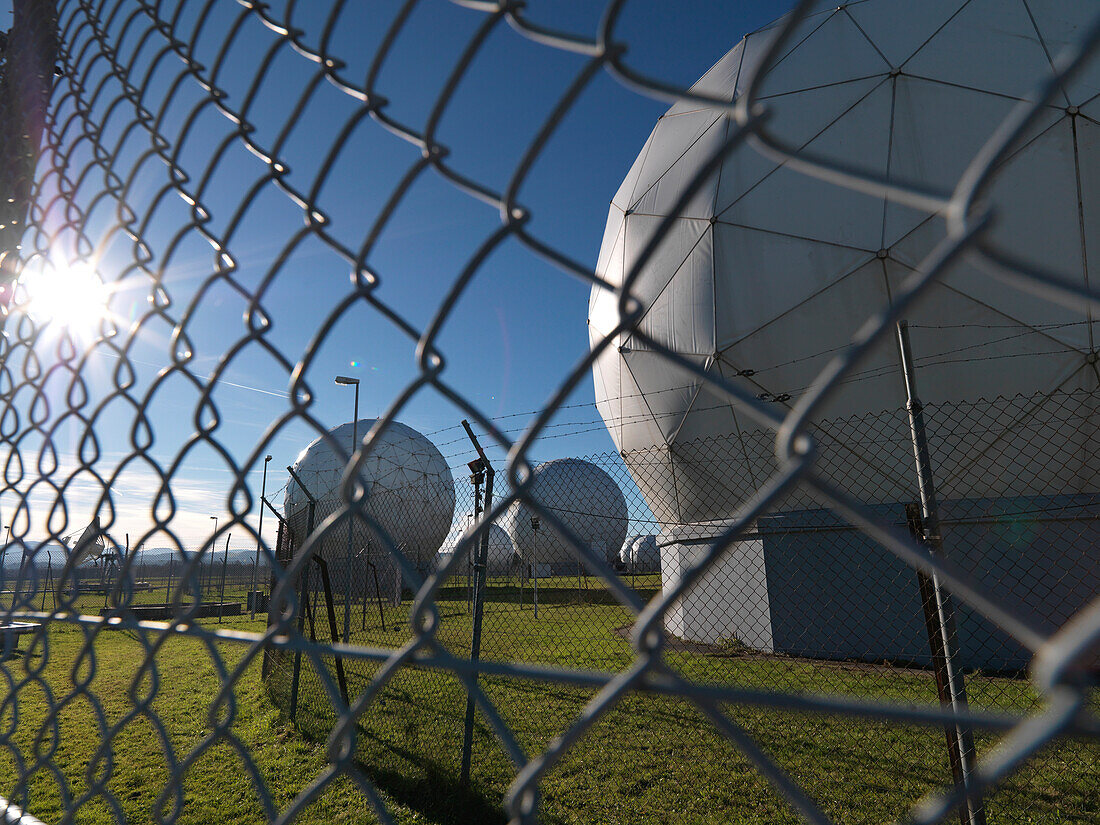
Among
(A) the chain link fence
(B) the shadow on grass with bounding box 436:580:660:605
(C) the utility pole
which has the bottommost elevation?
(B) the shadow on grass with bounding box 436:580:660:605

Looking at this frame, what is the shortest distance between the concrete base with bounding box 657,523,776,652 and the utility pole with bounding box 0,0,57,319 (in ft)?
25.5

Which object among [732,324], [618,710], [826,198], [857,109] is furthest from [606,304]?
[618,710]

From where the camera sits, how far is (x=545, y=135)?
0.77m

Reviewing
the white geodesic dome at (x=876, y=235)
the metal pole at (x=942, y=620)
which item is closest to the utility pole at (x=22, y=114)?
the metal pole at (x=942, y=620)

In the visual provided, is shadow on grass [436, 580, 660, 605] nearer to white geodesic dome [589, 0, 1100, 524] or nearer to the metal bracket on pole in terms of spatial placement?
white geodesic dome [589, 0, 1100, 524]

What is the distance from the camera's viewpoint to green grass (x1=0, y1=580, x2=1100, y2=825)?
4.15m

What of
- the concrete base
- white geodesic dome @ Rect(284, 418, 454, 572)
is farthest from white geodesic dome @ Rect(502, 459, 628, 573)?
the concrete base

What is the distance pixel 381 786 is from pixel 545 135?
16.8ft

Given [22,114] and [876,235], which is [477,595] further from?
[876,235]

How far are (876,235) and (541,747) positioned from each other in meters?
7.09

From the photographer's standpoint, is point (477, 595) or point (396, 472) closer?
point (477, 595)

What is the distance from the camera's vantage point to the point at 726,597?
984 cm

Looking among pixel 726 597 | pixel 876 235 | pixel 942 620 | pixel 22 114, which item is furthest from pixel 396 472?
pixel 942 620

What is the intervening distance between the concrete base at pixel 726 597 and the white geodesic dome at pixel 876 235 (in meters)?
0.70
